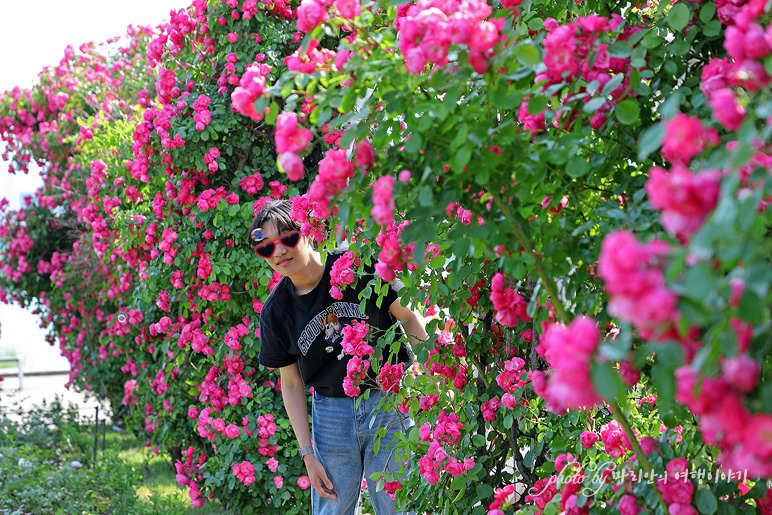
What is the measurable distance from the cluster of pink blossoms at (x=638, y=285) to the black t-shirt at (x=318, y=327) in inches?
67.8

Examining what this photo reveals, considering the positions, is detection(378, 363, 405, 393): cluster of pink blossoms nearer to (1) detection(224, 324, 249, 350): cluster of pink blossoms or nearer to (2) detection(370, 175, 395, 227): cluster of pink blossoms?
(2) detection(370, 175, 395, 227): cluster of pink blossoms

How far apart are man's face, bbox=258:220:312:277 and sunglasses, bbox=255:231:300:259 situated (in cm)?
1

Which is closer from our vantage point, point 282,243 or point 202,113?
point 282,243

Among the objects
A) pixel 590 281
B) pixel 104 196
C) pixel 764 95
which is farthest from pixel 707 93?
pixel 104 196

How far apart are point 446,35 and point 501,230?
0.36 meters

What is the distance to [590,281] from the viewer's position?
4.85 ft

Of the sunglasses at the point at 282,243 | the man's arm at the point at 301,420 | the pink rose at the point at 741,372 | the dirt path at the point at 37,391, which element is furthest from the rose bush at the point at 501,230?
the dirt path at the point at 37,391

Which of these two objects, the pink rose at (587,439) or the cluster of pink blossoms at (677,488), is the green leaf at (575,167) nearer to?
the cluster of pink blossoms at (677,488)

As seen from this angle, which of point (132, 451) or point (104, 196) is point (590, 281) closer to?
point (104, 196)

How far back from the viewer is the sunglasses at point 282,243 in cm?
243

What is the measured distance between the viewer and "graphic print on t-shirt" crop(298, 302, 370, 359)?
250 cm

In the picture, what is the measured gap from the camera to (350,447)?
8.34 feet

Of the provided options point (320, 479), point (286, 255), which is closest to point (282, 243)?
point (286, 255)

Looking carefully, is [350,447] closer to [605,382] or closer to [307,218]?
[307,218]
